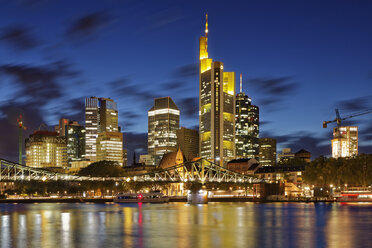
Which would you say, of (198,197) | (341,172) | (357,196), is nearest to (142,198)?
(198,197)

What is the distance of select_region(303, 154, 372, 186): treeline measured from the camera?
13538 centimetres

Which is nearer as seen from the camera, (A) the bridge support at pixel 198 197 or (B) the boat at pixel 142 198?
(A) the bridge support at pixel 198 197

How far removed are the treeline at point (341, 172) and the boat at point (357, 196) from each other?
268 cm

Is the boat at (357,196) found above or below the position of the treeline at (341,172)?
below

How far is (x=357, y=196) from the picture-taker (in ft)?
472

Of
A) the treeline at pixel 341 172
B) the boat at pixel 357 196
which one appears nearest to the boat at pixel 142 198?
the treeline at pixel 341 172

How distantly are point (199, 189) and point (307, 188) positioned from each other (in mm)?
58361

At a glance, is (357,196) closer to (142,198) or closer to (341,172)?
(341,172)

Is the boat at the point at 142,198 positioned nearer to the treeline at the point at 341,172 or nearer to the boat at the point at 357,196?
the treeline at the point at 341,172

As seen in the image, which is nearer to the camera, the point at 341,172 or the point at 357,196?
the point at 341,172

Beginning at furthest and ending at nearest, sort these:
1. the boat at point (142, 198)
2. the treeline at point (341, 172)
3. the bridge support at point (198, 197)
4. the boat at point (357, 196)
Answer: the boat at point (142, 198), the boat at point (357, 196), the bridge support at point (198, 197), the treeline at point (341, 172)

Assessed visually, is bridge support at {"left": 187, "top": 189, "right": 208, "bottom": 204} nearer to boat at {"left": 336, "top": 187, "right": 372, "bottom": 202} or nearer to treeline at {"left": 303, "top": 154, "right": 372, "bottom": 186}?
treeline at {"left": 303, "top": 154, "right": 372, "bottom": 186}

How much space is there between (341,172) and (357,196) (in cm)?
929

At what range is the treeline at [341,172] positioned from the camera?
135 metres
